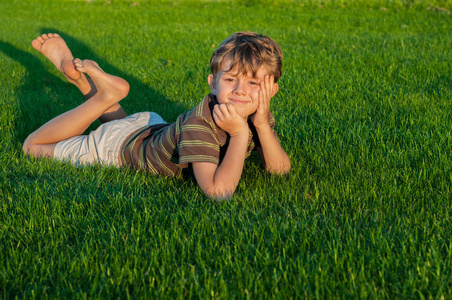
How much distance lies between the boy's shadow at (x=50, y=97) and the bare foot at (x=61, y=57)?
2.30 feet

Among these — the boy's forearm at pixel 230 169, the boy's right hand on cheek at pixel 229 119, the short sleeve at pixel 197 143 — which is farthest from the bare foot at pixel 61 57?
the boy's forearm at pixel 230 169

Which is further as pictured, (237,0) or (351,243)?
(237,0)

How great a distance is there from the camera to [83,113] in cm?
372

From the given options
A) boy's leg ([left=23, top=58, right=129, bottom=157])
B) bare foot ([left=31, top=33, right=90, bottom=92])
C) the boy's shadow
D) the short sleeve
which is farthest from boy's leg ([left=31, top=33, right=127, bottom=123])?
the short sleeve

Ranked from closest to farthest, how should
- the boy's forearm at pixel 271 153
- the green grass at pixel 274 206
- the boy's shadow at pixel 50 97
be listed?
the green grass at pixel 274 206 → the boy's forearm at pixel 271 153 → the boy's shadow at pixel 50 97

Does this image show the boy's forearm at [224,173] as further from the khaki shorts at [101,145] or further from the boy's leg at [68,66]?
the boy's leg at [68,66]

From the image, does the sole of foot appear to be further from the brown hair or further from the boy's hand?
the boy's hand

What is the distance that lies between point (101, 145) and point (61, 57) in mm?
1147

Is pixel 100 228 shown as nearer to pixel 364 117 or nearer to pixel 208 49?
pixel 364 117

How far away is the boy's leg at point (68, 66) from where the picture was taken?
411cm

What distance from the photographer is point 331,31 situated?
30.3 feet

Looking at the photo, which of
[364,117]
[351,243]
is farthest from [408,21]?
[351,243]

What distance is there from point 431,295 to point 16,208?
2.20 metres

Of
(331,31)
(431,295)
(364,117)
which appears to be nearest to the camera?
(431,295)
